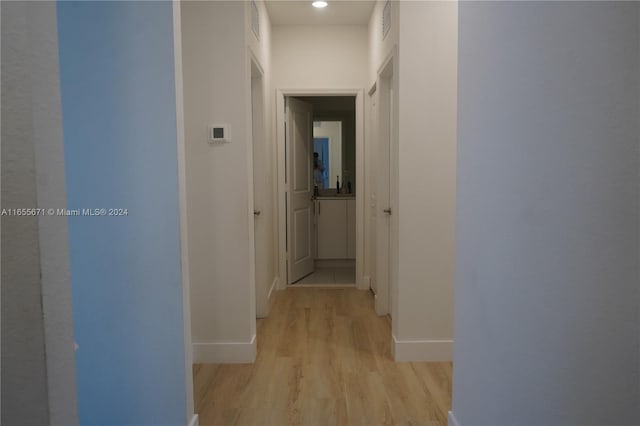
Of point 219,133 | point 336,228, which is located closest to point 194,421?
point 219,133

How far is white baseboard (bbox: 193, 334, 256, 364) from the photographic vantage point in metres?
3.09

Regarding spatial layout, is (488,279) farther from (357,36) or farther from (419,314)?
(357,36)

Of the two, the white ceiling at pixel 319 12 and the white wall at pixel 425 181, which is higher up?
the white ceiling at pixel 319 12

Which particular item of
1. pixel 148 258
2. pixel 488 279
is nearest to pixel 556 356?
pixel 488 279

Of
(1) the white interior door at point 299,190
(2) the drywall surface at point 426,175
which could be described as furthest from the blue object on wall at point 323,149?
(2) the drywall surface at point 426,175

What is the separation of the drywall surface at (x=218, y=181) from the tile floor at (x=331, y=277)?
7.45 ft

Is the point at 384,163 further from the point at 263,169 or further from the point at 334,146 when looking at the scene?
the point at 334,146

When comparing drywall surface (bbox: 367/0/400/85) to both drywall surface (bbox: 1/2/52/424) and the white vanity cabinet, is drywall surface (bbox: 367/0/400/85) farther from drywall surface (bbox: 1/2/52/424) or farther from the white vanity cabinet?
drywall surface (bbox: 1/2/52/424)

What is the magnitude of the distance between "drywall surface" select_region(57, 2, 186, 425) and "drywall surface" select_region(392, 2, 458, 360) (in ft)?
5.07

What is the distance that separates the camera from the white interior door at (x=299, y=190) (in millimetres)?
5043

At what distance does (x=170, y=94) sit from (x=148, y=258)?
2.33ft

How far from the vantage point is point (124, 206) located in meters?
1.95

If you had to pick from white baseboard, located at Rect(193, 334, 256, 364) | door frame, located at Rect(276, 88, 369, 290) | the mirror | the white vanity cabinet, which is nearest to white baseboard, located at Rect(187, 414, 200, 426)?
white baseboard, located at Rect(193, 334, 256, 364)

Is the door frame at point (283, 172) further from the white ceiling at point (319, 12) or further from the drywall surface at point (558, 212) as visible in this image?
the drywall surface at point (558, 212)
